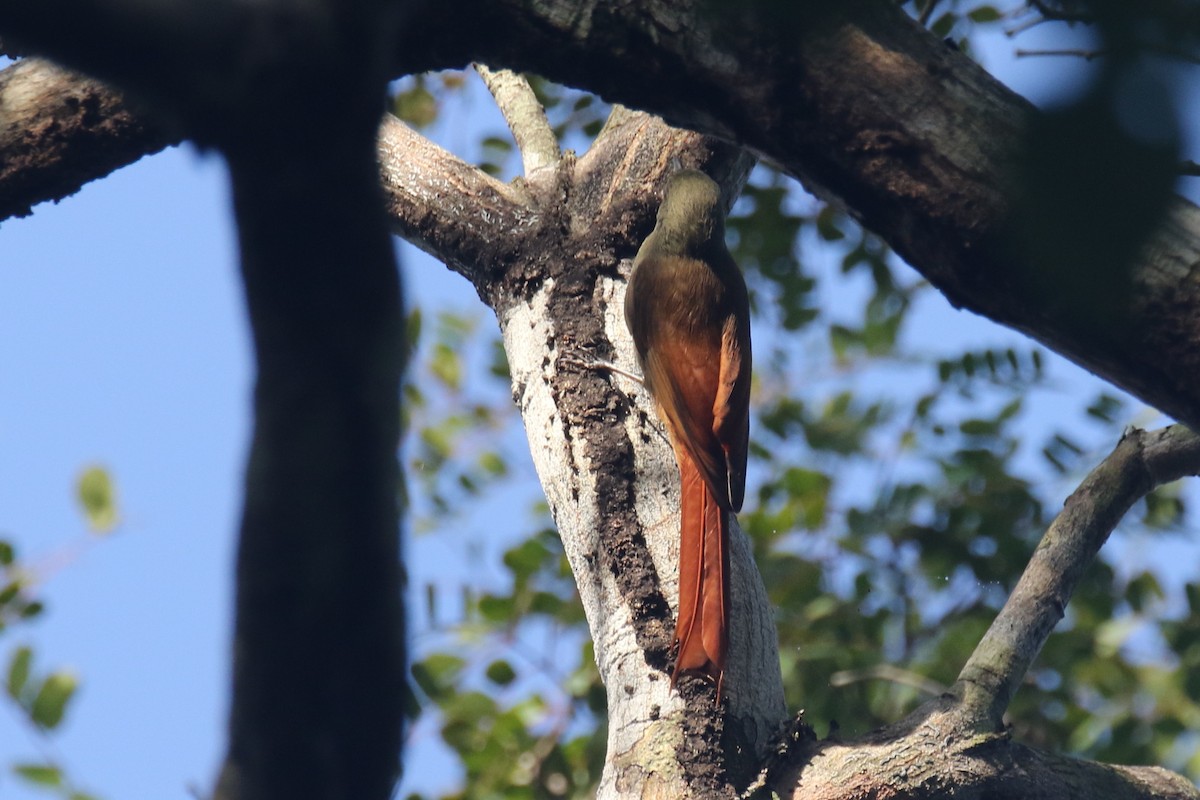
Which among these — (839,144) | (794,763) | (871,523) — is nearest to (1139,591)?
(871,523)

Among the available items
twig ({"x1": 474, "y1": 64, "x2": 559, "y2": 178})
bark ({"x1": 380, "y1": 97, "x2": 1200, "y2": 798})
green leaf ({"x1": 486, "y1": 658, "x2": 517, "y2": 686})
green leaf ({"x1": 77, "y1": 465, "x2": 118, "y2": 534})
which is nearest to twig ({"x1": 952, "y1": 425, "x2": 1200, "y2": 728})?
bark ({"x1": 380, "y1": 97, "x2": 1200, "y2": 798})

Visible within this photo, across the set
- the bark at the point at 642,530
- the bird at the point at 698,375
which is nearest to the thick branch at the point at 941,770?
the bark at the point at 642,530

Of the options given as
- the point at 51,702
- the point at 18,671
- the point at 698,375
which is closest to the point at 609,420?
the point at 698,375

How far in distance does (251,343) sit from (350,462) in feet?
0.48

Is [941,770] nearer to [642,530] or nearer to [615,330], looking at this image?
[642,530]

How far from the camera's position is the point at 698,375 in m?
3.91

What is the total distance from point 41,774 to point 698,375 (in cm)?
219

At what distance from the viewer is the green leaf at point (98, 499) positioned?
14.9ft

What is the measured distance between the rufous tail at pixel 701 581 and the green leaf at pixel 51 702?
6.27 feet

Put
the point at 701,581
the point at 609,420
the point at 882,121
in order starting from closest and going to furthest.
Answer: the point at 882,121 → the point at 701,581 → the point at 609,420

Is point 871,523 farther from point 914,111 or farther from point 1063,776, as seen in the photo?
point 914,111

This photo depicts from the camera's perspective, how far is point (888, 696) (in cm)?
486

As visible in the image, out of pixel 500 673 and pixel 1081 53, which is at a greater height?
pixel 1081 53

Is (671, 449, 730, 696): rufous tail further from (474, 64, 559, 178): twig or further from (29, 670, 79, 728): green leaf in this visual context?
(29, 670, 79, 728): green leaf
